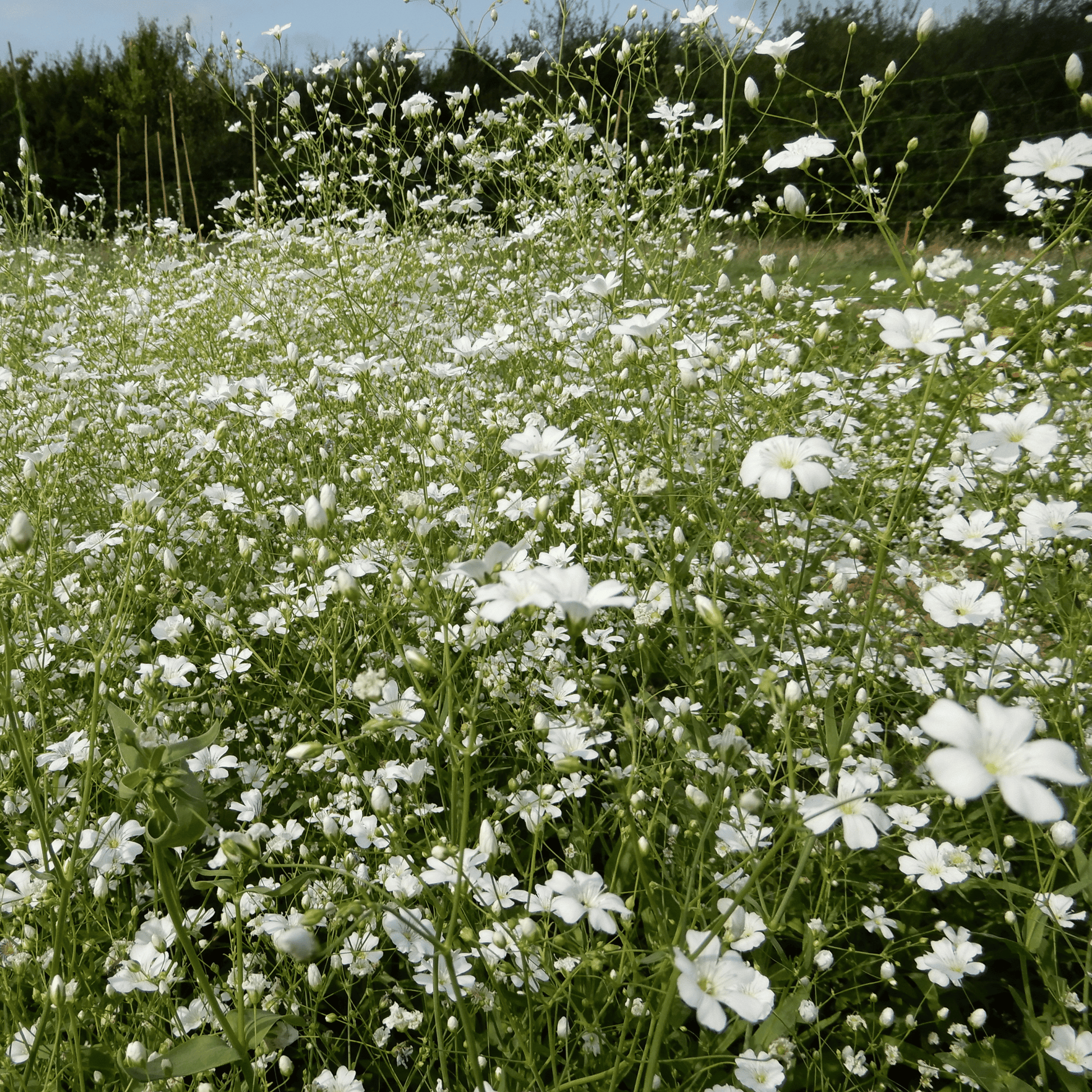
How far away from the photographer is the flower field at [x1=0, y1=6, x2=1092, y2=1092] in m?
1.22

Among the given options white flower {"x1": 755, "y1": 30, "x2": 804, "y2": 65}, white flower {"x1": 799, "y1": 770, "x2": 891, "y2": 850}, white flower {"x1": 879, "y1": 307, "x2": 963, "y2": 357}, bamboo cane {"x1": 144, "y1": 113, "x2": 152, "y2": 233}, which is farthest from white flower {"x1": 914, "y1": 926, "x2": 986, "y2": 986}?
bamboo cane {"x1": 144, "y1": 113, "x2": 152, "y2": 233}

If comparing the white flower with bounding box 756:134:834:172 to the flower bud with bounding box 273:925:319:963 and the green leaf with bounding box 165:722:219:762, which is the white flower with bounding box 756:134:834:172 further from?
the flower bud with bounding box 273:925:319:963

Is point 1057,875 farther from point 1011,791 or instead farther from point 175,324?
point 175,324

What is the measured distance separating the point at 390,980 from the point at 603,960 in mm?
448

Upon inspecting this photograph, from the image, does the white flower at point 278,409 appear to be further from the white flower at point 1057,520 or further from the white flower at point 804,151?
the white flower at point 1057,520

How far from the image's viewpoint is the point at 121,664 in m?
2.35

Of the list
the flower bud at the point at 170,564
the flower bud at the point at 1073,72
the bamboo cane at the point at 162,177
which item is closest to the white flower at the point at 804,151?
the flower bud at the point at 1073,72

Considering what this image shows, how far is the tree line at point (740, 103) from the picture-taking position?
9.73 metres

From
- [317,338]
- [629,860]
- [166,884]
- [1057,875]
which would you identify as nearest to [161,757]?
[166,884]

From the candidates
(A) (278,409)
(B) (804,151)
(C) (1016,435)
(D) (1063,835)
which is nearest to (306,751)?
(D) (1063,835)

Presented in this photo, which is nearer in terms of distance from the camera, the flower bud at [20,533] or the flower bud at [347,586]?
the flower bud at [347,586]

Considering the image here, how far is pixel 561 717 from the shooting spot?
76.1 inches

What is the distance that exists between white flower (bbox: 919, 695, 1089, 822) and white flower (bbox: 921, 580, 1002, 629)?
3.07 feet

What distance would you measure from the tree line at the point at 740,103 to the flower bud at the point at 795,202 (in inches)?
281
